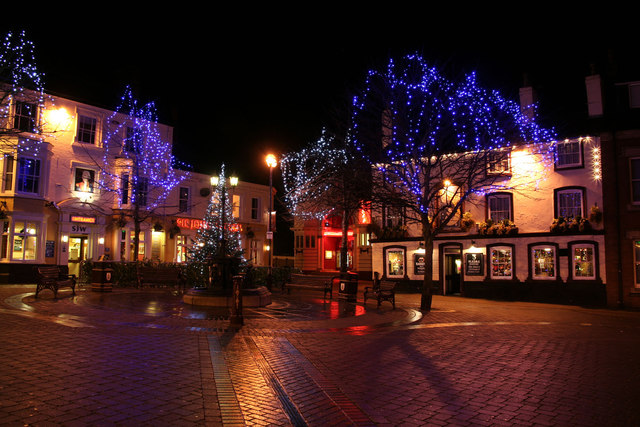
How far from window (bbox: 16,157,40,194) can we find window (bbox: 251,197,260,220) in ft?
61.9

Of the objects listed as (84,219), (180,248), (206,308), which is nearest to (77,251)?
(84,219)

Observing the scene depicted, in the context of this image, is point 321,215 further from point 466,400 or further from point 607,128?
point 466,400

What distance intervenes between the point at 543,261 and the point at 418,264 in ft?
22.6

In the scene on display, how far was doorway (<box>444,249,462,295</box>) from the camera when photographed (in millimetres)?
27281

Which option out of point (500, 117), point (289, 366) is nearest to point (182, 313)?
point (289, 366)

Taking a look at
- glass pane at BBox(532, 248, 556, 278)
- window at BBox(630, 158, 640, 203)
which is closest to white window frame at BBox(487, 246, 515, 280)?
glass pane at BBox(532, 248, 556, 278)

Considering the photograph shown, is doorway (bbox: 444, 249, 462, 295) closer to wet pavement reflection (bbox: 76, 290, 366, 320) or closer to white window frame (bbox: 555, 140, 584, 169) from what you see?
white window frame (bbox: 555, 140, 584, 169)

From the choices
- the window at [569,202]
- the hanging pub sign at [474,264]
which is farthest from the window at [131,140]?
the window at [569,202]

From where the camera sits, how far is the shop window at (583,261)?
22484 millimetres

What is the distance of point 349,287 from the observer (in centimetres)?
1911

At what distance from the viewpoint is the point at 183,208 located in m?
36.6

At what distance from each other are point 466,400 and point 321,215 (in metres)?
30.0

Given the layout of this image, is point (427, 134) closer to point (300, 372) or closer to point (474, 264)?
point (474, 264)

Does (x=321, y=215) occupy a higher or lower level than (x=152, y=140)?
lower
